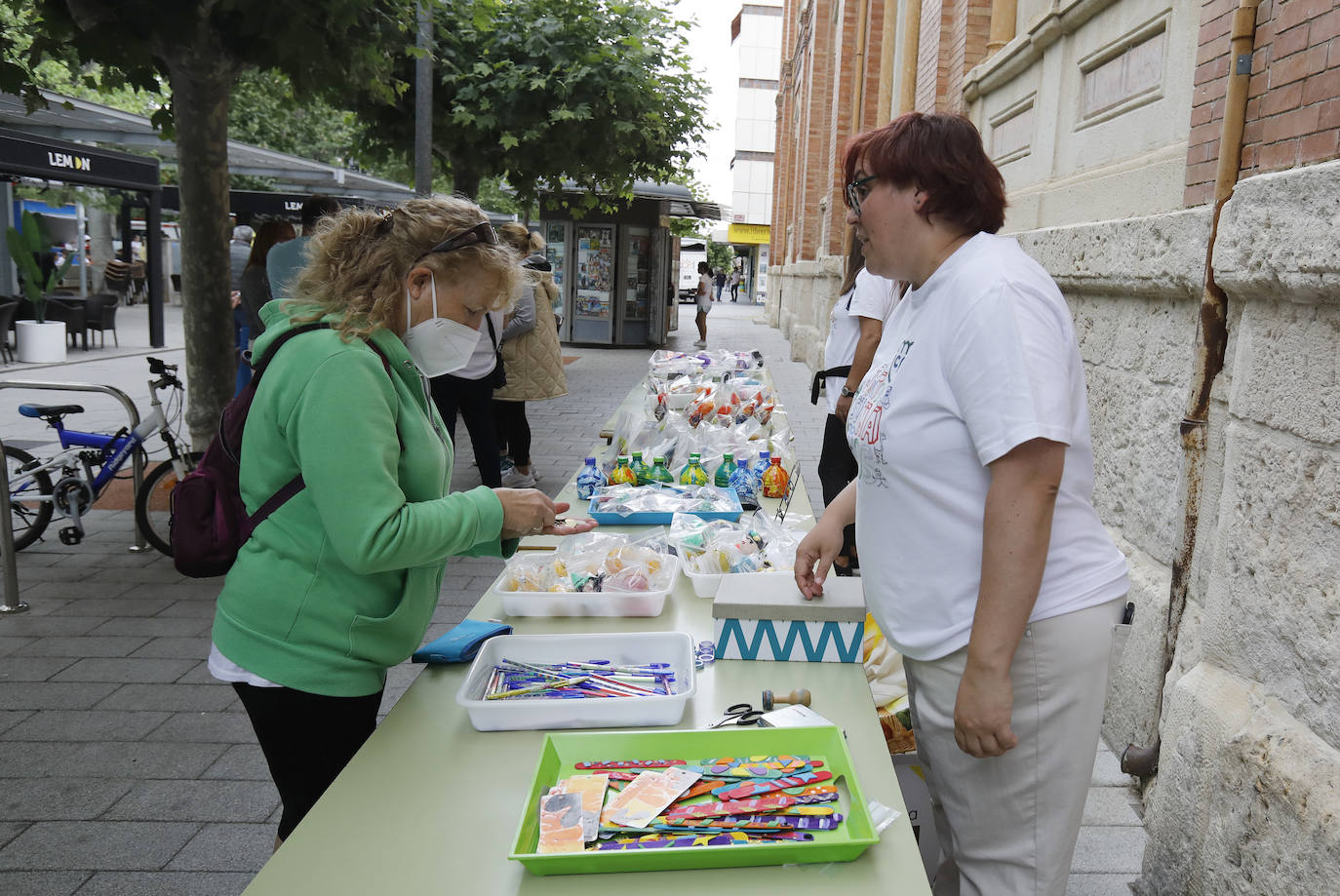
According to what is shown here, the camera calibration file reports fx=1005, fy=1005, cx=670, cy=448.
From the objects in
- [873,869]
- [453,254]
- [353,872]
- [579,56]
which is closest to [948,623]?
[873,869]

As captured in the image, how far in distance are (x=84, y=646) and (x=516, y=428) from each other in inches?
147

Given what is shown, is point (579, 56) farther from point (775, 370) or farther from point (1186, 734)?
point (1186, 734)

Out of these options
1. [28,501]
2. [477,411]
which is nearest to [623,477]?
[477,411]

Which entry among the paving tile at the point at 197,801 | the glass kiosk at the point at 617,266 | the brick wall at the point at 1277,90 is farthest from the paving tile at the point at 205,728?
the glass kiosk at the point at 617,266

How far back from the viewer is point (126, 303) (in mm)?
29578

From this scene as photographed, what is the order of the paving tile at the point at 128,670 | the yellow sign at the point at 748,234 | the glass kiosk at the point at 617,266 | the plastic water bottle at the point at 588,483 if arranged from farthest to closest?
1. the yellow sign at the point at 748,234
2. the glass kiosk at the point at 617,266
3. the paving tile at the point at 128,670
4. the plastic water bottle at the point at 588,483

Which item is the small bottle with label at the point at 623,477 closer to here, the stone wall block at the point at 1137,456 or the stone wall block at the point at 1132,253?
the stone wall block at the point at 1137,456

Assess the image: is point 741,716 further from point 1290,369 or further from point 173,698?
point 173,698

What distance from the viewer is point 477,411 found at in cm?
693

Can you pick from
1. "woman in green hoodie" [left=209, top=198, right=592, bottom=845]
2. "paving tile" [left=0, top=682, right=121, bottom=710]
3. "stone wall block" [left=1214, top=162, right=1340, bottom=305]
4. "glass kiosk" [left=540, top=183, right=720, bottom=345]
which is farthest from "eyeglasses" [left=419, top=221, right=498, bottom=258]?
"glass kiosk" [left=540, top=183, right=720, bottom=345]

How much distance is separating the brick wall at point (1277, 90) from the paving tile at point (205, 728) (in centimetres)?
391

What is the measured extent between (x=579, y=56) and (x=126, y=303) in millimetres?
23305

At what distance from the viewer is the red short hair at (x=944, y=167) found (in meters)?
1.84

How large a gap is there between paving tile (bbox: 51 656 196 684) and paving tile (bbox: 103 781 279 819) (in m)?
1.01
